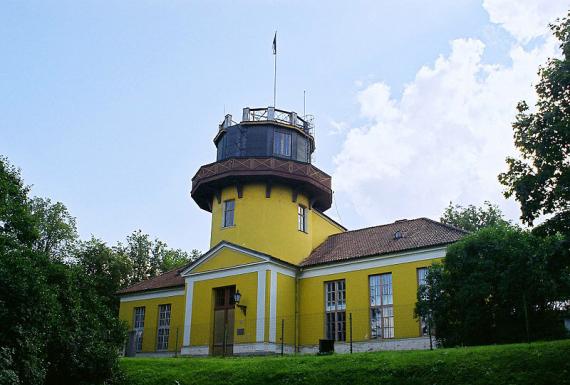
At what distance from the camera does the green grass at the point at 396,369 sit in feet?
41.5

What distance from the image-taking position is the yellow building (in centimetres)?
2452

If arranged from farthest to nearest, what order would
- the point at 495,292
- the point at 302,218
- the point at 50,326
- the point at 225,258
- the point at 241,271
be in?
1. the point at 302,218
2. the point at 225,258
3. the point at 241,271
4. the point at 495,292
5. the point at 50,326

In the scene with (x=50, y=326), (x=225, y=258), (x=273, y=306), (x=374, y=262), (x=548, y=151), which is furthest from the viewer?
(x=225, y=258)

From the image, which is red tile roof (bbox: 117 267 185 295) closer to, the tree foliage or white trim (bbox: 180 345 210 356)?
white trim (bbox: 180 345 210 356)

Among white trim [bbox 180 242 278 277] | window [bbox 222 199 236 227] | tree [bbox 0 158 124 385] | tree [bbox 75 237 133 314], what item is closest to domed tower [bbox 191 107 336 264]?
window [bbox 222 199 236 227]

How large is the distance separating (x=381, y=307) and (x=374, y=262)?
1966mm

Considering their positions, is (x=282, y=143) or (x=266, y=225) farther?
(x=282, y=143)

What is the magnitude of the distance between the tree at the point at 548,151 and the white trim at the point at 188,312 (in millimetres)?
18867

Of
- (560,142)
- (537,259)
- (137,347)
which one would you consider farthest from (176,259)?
(560,142)

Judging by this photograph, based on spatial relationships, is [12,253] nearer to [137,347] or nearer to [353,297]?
[353,297]

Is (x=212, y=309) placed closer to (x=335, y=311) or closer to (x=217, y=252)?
(x=217, y=252)

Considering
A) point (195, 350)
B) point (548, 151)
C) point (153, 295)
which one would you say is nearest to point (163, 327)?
point (153, 295)

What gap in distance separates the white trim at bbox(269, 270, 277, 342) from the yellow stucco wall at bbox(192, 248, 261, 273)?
113cm

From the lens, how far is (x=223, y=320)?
2695 cm
